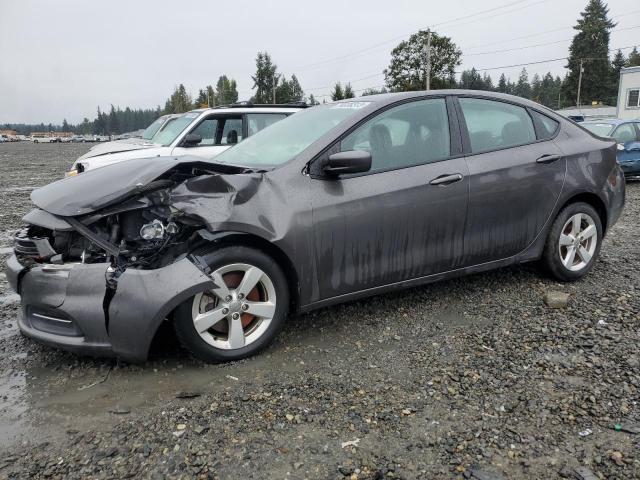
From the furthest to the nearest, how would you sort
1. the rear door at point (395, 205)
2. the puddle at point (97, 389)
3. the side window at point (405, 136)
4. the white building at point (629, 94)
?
the white building at point (629, 94) < the side window at point (405, 136) < the rear door at point (395, 205) < the puddle at point (97, 389)

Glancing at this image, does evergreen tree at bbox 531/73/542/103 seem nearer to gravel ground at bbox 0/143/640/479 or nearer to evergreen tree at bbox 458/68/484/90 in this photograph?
evergreen tree at bbox 458/68/484/90

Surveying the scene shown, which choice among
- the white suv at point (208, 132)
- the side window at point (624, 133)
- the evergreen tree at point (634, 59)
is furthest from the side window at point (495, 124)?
the evergreen tree at point (634, 59)

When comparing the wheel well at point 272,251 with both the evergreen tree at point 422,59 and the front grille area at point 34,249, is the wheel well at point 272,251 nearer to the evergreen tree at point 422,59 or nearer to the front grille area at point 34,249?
the front grille area at point 34,249

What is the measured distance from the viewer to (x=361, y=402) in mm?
2684

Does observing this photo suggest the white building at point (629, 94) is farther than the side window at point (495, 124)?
Yes

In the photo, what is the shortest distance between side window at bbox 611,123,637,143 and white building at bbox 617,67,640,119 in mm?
25680

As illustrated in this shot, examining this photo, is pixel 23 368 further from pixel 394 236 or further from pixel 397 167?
pixel 397 167

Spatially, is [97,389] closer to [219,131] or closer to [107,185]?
[107,185]

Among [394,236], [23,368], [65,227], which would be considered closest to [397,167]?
[394,236]

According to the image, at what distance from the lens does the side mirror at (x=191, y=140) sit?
→ 8.18m

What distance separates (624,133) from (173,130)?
373 inches

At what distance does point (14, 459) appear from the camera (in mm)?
2301

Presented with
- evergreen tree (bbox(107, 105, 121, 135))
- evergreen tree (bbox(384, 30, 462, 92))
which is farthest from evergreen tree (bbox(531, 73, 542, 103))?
evergreen tree (bbox(107, 105, 121, 135))

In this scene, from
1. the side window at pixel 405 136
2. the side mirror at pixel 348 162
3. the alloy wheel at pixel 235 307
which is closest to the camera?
the alloy wheel at pixel 235 307
